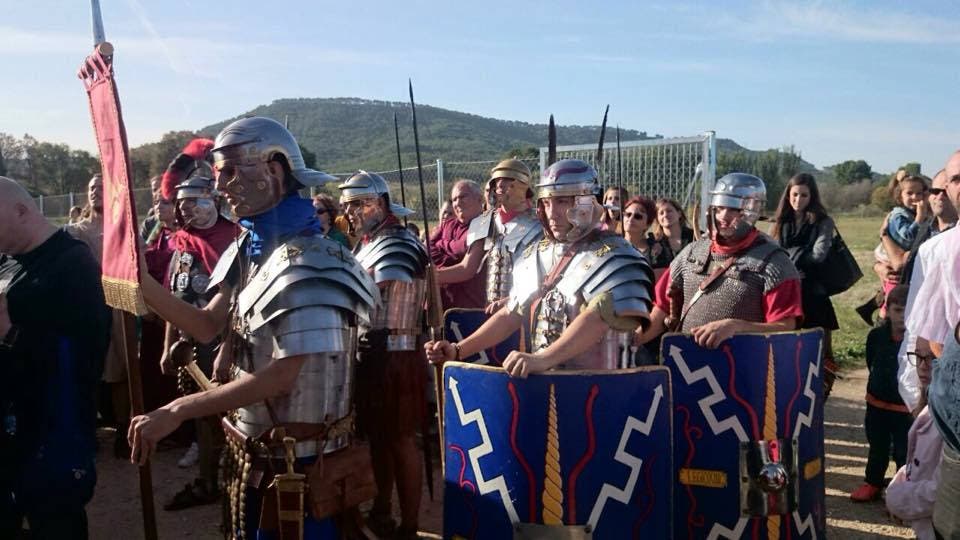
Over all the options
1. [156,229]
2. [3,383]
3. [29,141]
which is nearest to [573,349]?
[3,383]

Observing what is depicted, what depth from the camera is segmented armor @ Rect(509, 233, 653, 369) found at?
307 centimetres

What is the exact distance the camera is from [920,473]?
10.1 feet

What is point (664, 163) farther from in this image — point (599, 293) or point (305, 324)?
point (305, 324)

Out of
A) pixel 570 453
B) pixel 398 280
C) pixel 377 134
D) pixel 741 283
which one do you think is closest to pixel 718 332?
pixel 741 283

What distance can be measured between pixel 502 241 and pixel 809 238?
2242 mm

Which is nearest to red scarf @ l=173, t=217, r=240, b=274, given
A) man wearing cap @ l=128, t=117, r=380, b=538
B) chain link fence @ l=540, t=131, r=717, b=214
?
man wearing cap @ l=128, t=117, r=380, b=538

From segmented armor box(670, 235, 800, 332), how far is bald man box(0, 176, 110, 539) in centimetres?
281

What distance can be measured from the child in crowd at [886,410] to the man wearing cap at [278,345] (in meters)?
3.71

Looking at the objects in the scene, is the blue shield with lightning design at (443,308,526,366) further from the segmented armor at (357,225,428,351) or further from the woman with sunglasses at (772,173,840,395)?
the woman with sunglasses at (772,173,840,395)

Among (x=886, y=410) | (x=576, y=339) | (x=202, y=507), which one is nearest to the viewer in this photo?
(x=576, y=339)

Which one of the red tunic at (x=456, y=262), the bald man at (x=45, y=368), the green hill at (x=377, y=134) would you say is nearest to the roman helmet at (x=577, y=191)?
the bald man at (x=45, y=368)

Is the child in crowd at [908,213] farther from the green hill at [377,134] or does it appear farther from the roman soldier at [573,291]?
the green hill at [377,134]

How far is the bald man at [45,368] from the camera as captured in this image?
9.71ft

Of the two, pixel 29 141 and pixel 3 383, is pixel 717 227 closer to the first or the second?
pixel 3 383
